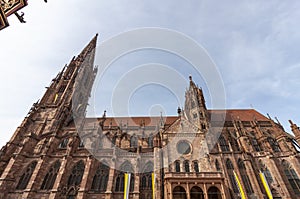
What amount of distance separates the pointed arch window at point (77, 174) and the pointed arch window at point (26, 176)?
516 centimetres

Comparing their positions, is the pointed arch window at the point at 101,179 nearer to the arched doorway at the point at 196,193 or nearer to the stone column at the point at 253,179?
the arched doorway at the point at 196,193

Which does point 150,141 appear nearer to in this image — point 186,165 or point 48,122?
point 186,165

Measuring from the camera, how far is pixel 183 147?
2361 centimetres

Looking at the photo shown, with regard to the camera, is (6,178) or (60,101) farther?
(60,101)

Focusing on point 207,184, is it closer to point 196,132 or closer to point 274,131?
point 196,132

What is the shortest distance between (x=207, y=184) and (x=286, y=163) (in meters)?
13.1

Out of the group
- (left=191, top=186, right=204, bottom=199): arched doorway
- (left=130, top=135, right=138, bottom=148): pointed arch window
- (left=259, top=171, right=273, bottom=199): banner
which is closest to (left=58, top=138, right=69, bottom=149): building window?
(left=130, top=135, right=138, bottom=148): pointed arch window

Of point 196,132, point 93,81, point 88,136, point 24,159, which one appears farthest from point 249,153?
point 93,81

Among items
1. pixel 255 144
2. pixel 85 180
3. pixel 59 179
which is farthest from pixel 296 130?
pixel 59 179

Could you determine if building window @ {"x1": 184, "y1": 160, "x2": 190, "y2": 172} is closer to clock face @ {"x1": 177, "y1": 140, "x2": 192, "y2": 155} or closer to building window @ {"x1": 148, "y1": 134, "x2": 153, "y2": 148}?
clock face @ {"x1": 177, "y1": 140, "x2": 192, "y2": 155}

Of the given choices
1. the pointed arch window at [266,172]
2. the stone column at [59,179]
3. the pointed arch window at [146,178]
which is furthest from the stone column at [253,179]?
the stone column at [59,179]

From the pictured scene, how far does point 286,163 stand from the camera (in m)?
22.4

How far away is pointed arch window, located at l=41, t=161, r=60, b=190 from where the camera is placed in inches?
789

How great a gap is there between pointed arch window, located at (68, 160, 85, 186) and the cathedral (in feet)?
0.39
